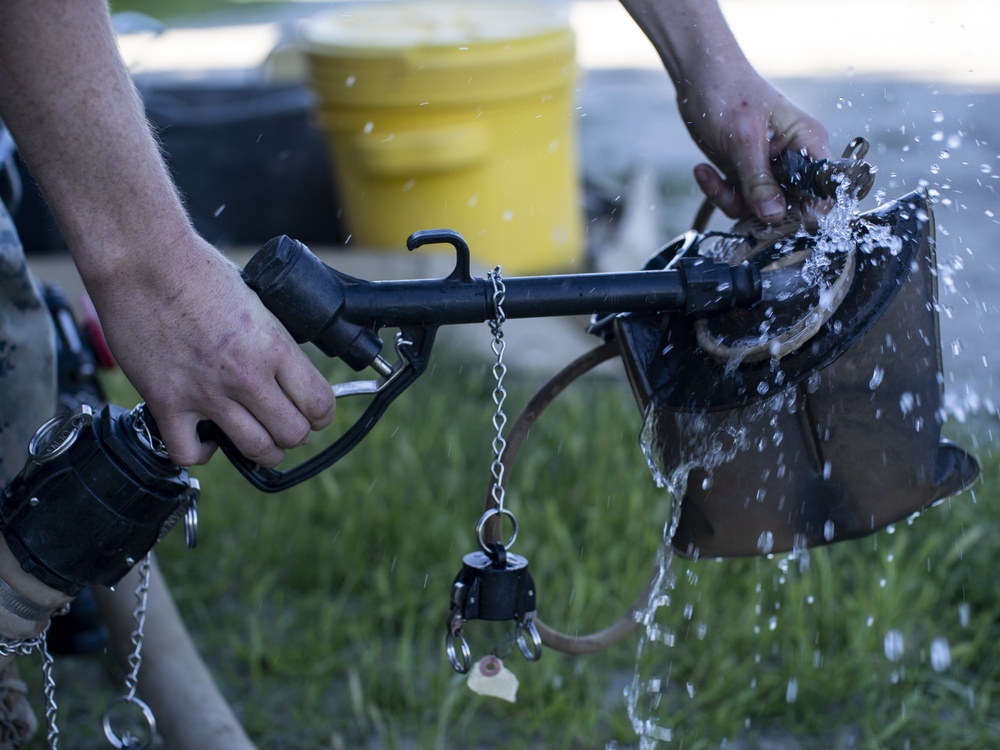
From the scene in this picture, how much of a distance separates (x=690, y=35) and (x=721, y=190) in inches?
8.7

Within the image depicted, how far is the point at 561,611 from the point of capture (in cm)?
224

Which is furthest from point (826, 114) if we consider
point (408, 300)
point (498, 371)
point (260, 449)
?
point (260, 449)

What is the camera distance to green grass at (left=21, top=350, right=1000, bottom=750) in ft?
6.58

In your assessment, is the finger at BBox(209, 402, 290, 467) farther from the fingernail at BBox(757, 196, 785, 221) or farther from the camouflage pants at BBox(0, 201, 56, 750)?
the fingernail at BBox(757, 196, 785, 221)

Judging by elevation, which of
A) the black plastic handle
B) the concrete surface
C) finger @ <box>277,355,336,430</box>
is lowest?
the concrete surface

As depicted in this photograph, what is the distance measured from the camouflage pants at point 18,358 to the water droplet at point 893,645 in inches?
61.7

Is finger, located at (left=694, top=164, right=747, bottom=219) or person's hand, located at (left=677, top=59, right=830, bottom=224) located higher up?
person's hand, located at (left=677, top=59, right=830, bottom=224)

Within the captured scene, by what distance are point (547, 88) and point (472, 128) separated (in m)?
0.30

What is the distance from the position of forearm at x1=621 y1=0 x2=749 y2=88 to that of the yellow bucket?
2.02m

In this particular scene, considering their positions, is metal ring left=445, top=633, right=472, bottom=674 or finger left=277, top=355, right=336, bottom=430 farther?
metal ring left=445, top=633, right=472, bottom=674

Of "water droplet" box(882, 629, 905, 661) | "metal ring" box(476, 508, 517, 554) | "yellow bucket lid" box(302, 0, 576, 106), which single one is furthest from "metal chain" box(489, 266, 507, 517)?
"yellow bucket lid" box(302, 0, 576, 106)

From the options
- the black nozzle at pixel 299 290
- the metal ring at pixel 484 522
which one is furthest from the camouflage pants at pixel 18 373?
the metal ring at pixel 484 522

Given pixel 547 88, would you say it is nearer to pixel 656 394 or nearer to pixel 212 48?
pixel 656 394

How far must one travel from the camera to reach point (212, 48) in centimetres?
851
